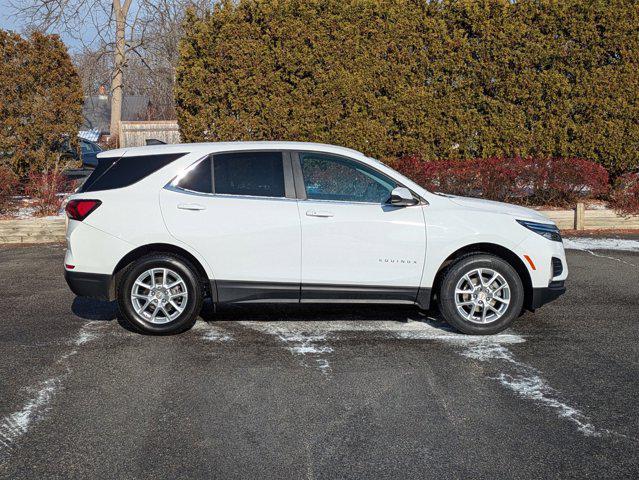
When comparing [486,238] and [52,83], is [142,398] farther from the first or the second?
[52,83]

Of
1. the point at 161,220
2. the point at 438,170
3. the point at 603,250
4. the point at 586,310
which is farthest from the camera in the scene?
the point at 438,170

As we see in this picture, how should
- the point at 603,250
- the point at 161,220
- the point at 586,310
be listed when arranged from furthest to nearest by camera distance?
the point at 603,250 → the point at 586,310 → the point at 161,220

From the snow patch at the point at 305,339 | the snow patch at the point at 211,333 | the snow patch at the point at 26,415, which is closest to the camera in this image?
the snow patch at the point at 26,415

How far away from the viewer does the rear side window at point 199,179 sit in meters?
6.56

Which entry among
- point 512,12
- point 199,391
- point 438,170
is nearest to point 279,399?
point 199,391

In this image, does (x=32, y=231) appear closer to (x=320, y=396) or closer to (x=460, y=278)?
(x=460, y=278)

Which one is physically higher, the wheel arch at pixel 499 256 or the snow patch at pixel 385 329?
the wheel arch at pixel 499 256

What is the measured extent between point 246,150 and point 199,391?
8.10 ft

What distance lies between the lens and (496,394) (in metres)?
5.09

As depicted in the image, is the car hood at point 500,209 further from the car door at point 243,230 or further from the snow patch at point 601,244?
the snow patch at point 601,244

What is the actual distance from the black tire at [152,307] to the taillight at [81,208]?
0.62 m

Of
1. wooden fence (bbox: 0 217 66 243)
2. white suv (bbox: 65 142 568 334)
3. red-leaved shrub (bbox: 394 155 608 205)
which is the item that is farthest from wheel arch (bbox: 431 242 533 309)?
wooden fence (bbox: 0 217 66 243)

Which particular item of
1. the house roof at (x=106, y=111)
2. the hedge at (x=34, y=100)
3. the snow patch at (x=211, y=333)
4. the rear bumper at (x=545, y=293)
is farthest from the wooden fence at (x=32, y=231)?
the house roof at (x=106, y=111)

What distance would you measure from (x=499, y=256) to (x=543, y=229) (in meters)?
0.47
